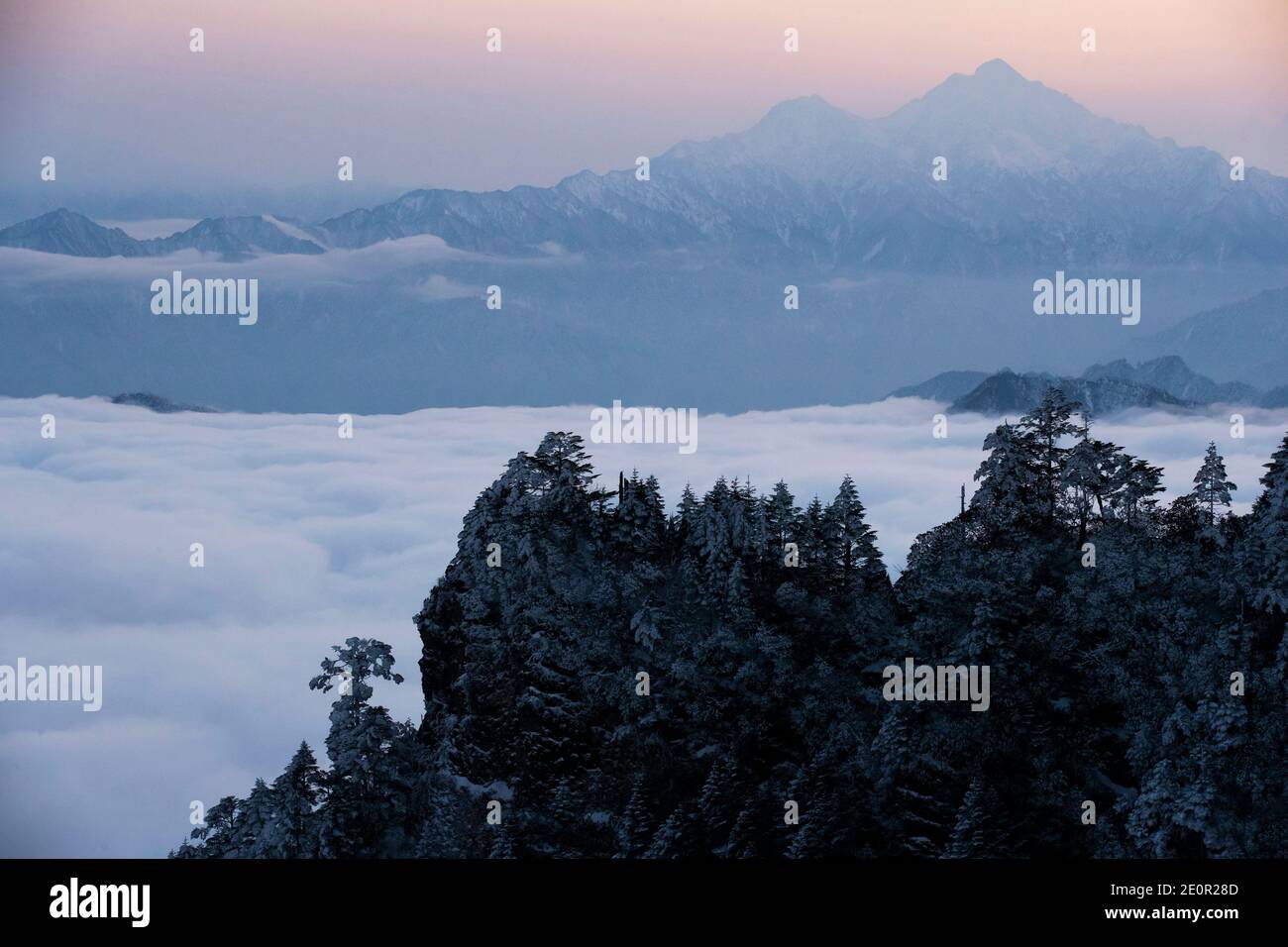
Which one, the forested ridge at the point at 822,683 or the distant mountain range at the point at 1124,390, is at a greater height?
the distant mountain range at the point at 1124,390

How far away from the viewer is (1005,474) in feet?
223

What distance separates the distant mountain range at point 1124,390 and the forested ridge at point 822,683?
225 ft

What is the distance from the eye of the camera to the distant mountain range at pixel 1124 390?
13550cm

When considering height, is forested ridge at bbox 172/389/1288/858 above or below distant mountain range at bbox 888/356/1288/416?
below

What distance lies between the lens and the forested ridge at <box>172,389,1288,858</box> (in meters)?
57.4

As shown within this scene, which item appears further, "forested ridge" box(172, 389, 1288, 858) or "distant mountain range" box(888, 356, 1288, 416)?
"distant mountain range" box(888, 356, 1288, 416)

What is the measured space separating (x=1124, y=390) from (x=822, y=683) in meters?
86.9

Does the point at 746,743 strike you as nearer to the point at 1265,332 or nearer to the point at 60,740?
the point at 1265,332

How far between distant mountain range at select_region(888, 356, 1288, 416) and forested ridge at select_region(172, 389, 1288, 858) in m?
68.6

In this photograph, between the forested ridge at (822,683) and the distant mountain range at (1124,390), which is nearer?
the forested ridge at (822,683)

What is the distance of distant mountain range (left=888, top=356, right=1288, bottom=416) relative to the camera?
13550 cm
